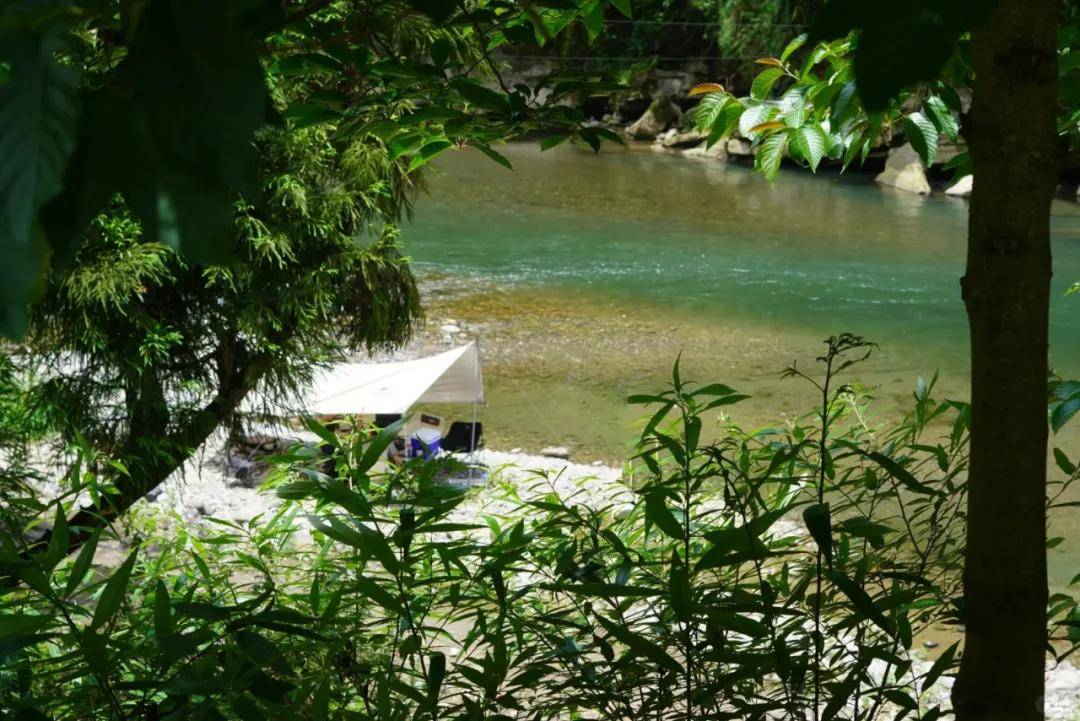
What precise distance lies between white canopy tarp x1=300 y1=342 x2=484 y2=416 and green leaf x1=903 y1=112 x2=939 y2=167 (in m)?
5.50

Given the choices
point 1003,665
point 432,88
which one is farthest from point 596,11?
point 1003,665

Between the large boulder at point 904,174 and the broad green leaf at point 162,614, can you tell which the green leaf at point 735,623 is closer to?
the broad green leaf at point 162,614

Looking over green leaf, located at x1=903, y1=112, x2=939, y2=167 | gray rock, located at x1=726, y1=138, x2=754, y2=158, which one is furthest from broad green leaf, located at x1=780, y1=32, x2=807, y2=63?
gray rock, located at x1=726, y1=138, x2=754, y2=158

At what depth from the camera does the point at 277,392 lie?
16.2 feet

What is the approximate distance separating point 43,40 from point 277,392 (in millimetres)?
4751

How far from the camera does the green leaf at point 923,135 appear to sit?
1414 mm

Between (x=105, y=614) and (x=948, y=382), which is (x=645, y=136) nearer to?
(x=948, y=382)

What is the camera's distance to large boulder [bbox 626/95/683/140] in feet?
76.2

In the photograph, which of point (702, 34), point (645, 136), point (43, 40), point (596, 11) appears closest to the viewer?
point (43, 40)

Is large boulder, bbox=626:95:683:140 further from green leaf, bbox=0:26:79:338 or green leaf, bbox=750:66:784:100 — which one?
green leaf, bbox=0:26:79:338

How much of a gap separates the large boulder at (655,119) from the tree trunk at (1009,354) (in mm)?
22758

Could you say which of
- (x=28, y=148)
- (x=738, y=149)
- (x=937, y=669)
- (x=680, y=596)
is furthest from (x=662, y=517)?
(x=738, y=149)

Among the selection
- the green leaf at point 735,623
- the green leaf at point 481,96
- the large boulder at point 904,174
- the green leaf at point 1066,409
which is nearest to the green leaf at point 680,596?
the green leaf at point 735,623

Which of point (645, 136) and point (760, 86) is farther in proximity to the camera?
point (645, 136)
